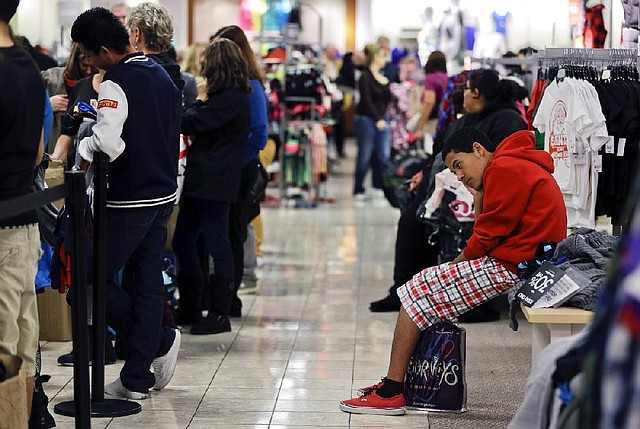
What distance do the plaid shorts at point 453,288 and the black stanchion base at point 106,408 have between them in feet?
3.90

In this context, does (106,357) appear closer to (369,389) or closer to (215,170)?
(215,170)

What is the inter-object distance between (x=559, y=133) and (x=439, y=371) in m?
1.72

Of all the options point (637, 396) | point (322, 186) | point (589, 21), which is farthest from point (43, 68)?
point (322, 186)

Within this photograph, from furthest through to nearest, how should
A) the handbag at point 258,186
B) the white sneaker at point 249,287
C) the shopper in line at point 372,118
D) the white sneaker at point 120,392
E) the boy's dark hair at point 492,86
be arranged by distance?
the shopper in line at point 372,118 → the white sneaker at point 249,287 → the handbag at point 258,186 → the boy's dark hair at point 492,86 → the white sneaker at point 120,392

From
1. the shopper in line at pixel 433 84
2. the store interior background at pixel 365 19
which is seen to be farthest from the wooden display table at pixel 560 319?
the shopper in line at pixel 433 84

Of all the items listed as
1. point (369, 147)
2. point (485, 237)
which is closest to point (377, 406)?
point (485, 237)

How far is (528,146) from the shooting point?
4.85 metres

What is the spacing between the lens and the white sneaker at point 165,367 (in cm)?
521

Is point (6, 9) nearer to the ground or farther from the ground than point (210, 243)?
farther from the ground

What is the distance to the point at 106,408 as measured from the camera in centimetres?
484

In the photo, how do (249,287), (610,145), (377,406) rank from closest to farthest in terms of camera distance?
1. (377,406)
2. (610,145)
3. (249,287)

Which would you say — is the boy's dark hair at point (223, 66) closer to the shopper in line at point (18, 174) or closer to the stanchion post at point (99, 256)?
the stanchion post at point (99, 256)

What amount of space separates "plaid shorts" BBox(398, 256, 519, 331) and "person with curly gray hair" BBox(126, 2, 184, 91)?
1.68m

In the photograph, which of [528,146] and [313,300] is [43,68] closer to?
[313,300]
